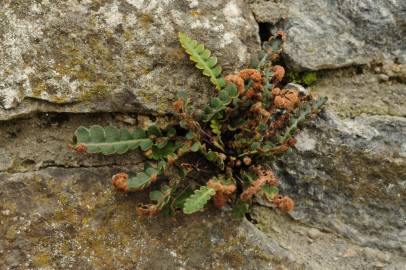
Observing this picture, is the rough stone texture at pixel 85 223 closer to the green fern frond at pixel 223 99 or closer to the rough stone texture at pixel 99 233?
the rough stone texture at pixel 99 233

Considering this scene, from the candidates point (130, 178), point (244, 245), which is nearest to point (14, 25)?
point (130, 178)

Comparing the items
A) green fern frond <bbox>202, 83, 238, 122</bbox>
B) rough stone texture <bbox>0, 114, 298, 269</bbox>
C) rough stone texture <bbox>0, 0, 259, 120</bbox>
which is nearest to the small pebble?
rough stone texture <bbox>0, 114, 298, 269</bbox>

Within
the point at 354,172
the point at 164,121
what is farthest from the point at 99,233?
the point at 354,172

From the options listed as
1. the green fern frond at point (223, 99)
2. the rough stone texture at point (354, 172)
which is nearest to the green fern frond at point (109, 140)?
the green fern frond at point (223, 99)

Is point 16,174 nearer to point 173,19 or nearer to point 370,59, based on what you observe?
point 173,19

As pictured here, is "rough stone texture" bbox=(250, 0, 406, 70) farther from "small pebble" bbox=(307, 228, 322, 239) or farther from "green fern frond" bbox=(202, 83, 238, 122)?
"small pebble" bbox=(307, 228, 322, 239)

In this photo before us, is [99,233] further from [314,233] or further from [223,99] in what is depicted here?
[314,233]
